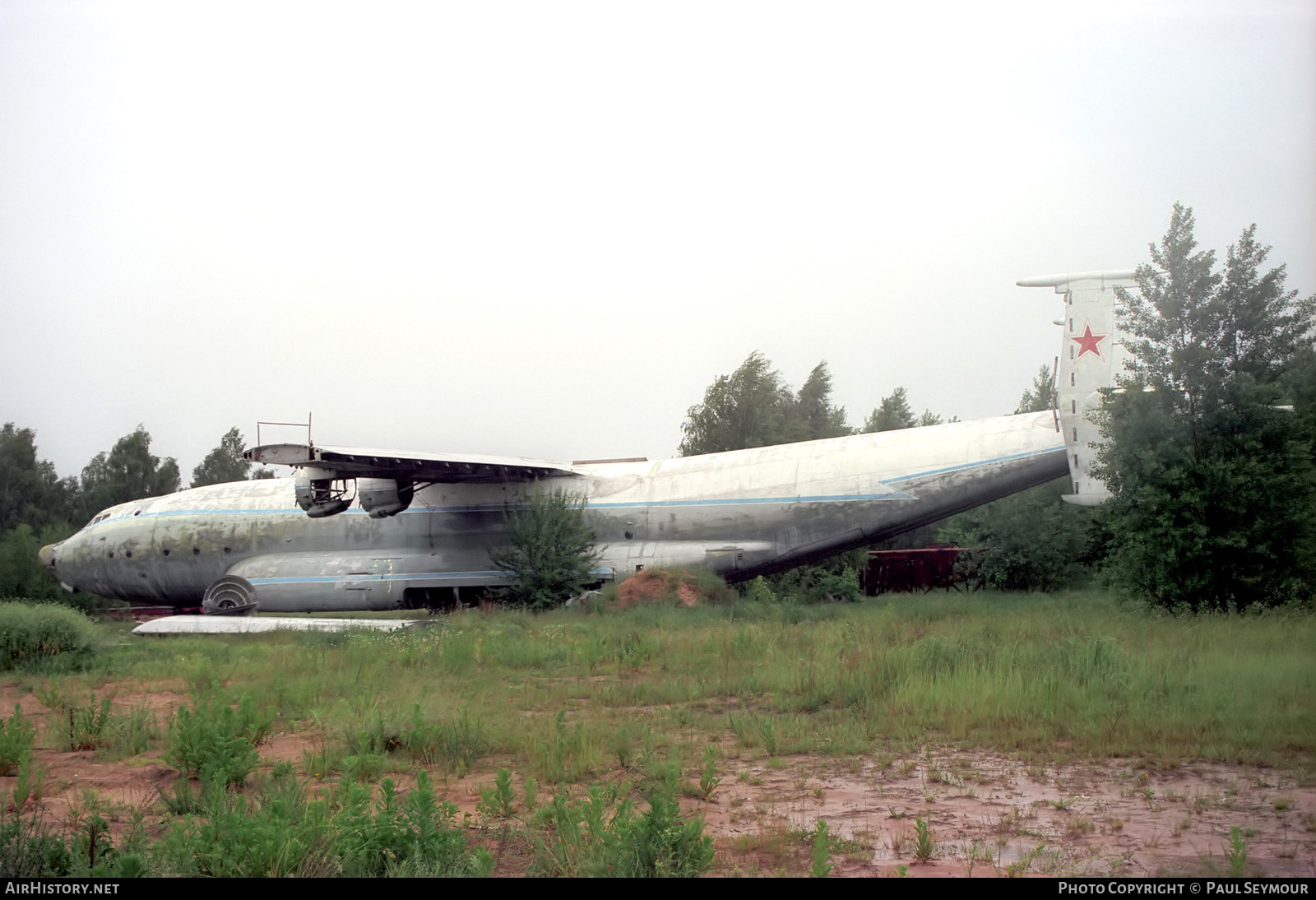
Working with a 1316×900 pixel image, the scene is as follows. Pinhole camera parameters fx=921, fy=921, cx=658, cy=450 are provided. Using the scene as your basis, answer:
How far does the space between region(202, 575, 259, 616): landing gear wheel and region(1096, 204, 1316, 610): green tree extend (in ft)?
55.3

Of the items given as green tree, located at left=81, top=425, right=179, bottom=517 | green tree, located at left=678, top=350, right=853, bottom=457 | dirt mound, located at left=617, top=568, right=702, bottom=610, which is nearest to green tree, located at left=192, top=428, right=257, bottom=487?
green tree, located at left=81, top=425, right=179, bottom=517

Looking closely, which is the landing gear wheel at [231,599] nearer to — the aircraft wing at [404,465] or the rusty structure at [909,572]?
the aircraft wing at [404,465]

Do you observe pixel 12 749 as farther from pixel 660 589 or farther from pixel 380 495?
pixel 660 589

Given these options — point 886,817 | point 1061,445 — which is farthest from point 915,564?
point 886,817

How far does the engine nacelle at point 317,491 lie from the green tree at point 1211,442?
14.0m

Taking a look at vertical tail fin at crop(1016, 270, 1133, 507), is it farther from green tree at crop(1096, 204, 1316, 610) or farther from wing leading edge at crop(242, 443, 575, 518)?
wing leading edge at crop(242, 443, 575, 518)

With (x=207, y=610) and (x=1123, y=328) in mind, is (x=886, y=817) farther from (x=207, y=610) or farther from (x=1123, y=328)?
(x=207, y=610)

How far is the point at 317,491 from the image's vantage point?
1773 centimetres

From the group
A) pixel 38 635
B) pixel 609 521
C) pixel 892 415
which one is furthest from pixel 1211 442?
pixel 892 415

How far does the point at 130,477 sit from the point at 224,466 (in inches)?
291

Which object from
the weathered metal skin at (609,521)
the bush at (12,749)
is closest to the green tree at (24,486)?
the weathered metal skin at (609,521)

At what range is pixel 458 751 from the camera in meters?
7.13

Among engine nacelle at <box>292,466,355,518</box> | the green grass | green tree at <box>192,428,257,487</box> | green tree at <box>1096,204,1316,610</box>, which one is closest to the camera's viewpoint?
the green grass

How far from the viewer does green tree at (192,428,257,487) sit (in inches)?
1722
